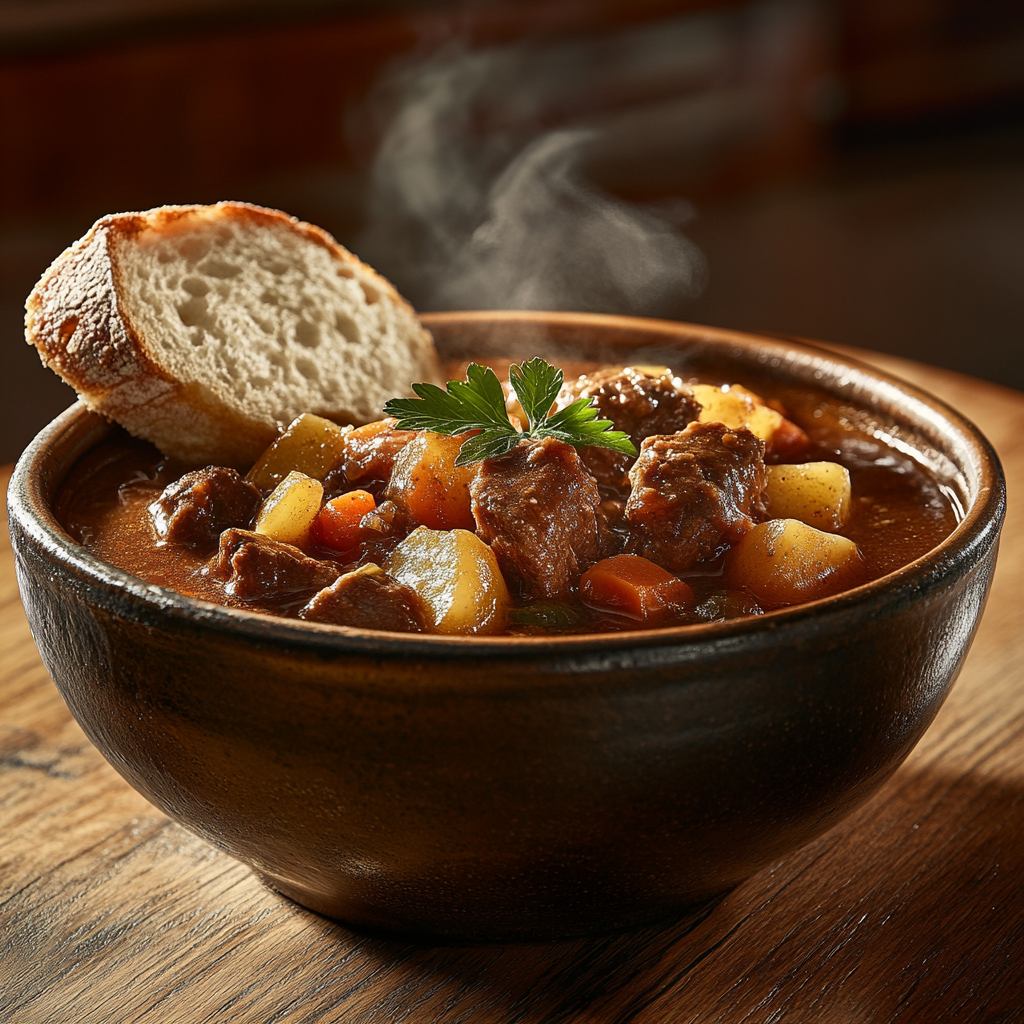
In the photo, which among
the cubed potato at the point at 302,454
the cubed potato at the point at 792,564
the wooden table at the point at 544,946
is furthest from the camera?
the cubed potato at the point at 302,454

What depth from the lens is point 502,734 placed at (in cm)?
134

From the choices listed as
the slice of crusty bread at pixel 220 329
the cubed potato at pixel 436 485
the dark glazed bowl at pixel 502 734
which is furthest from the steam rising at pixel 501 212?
the dark glazed bowl at pixel 502 734

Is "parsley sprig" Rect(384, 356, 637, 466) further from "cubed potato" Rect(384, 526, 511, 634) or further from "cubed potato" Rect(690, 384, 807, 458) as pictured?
"cubed potato" Rect(690, 384, 807, 458)

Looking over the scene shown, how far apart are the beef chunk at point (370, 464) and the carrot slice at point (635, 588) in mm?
432

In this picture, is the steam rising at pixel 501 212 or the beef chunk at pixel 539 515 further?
the steam rising at pixel 501 212

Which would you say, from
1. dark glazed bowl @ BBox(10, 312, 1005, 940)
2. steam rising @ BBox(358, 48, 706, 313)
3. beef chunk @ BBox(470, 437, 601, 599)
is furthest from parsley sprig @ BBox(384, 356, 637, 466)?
steam rising @ BBox(358, 48, 706, 313)

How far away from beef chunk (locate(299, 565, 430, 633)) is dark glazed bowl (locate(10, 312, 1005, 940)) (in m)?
0.23

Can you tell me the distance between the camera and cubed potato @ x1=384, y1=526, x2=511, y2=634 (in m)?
1.64

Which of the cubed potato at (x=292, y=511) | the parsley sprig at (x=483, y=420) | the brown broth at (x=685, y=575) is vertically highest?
the parsley sprig at (x=483, y=420)

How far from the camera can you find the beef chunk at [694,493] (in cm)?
181

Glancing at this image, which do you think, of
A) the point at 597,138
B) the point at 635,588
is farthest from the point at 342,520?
the point at 597,138

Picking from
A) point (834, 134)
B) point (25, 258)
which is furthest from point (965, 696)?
point (834, 134)

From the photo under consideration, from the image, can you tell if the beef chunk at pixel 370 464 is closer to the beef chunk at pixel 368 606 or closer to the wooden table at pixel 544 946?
the beef chunk at pixel 368 606

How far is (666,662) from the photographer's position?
1.34 meters
